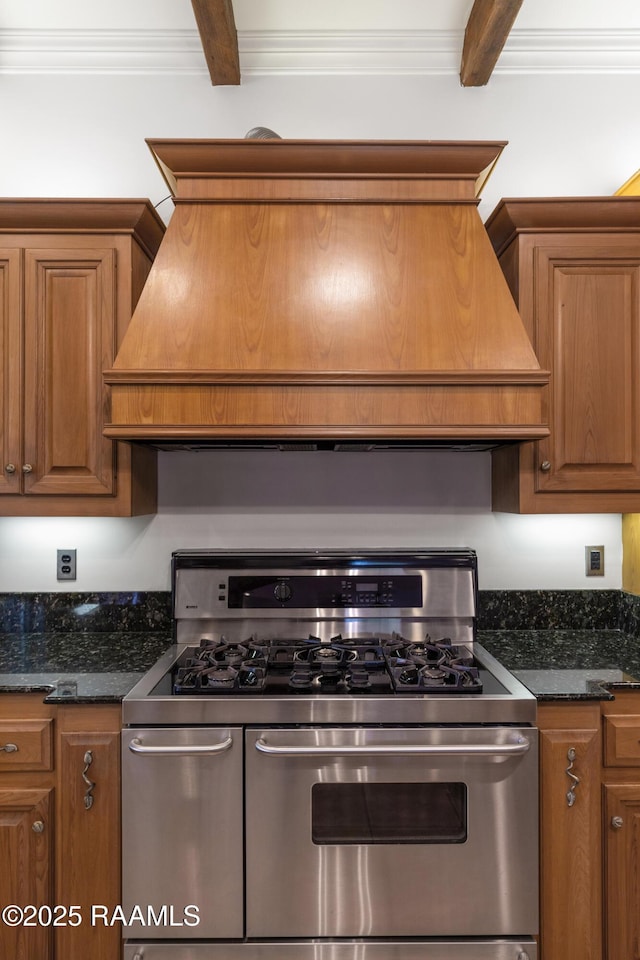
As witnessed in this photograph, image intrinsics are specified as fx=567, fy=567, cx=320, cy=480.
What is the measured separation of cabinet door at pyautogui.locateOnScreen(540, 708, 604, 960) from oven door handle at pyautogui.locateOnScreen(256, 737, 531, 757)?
129 millimetres

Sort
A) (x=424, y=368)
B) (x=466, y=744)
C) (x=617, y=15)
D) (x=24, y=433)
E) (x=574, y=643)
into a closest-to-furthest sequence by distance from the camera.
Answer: (x=466, y=744) → (x=424, y=368) → (x=24, y=433) → (x=574, y=643) → (x=617, y=15)

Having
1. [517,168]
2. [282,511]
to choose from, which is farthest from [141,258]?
[517,168]

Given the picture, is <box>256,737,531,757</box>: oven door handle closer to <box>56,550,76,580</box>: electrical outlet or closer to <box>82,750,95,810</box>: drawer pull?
<box>82,750,95,810</box>: drawer pull

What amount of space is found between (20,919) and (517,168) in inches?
112

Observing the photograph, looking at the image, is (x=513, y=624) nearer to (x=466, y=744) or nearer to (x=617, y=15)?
(x=466, y=744)

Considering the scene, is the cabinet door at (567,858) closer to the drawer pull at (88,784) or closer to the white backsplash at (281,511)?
the white backsplash at (281,511)

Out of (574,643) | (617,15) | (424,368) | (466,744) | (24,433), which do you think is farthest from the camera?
(617,15)

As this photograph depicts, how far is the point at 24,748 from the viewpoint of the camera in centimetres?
148

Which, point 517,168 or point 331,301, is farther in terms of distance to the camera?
point 517,168

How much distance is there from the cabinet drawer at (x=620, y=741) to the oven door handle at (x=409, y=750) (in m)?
0.25

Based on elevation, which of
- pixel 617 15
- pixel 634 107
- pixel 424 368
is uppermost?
pixel 617 15

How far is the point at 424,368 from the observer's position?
1.60 metres

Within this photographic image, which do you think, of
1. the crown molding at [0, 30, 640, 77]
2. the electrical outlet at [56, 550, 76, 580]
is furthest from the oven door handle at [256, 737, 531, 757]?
the crown molding at [0, 30, 640, 77]

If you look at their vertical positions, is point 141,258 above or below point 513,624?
above
